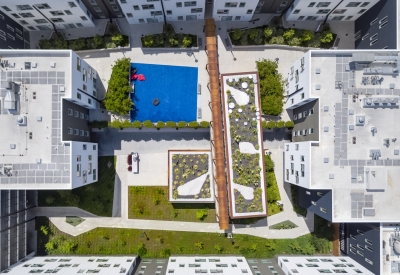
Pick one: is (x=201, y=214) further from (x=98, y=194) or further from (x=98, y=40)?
(x=98, y=40)

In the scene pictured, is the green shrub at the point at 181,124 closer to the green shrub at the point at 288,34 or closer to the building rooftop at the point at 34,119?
the building rooftop at the point at 34,119

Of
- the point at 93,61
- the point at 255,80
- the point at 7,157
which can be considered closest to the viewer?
the point at 7,157

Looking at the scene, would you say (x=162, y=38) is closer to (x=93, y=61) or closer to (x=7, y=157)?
(x=93, y=61)

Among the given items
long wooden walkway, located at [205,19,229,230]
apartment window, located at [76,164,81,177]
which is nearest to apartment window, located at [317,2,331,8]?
long wooden walkway, located at [205,19,229,230]

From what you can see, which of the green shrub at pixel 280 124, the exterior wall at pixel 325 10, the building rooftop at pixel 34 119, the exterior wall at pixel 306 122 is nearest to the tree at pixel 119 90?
the building rooftop at pixel 34 119

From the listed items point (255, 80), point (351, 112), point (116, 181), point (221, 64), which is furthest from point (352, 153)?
point (116, 181)

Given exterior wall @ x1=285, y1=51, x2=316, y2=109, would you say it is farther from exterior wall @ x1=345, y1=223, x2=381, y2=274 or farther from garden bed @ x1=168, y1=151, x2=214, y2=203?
exterior wall @ x1=345, y1=223, x2=381, y2=274
